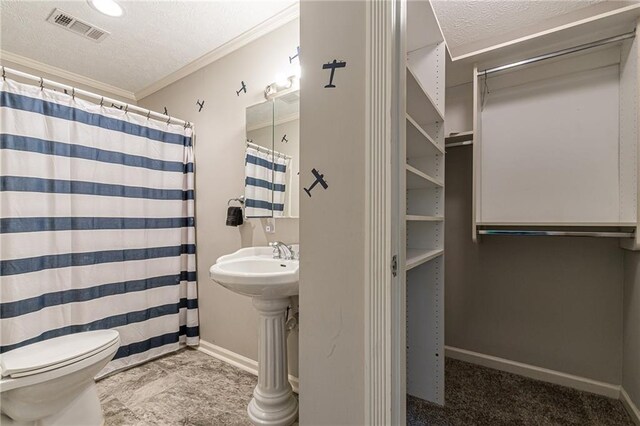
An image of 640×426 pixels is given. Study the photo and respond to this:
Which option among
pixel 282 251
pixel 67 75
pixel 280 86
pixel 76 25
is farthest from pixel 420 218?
pixel 67 75

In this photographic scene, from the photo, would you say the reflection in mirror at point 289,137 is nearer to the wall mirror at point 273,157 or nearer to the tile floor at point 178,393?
the wall mirror at point 273,157

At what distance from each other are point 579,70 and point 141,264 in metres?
3.09

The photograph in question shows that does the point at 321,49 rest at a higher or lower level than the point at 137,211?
higher

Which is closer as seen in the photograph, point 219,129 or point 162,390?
point 162,390

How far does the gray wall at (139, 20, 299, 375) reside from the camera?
192 cm

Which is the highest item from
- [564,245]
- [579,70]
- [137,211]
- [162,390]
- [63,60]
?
[63,60]

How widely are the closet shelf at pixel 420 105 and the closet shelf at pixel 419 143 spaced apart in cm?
12

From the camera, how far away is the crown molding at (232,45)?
1.80m

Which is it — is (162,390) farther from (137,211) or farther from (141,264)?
(137,211)

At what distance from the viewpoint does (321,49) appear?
0.85 metres

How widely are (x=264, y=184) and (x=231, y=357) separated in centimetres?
129

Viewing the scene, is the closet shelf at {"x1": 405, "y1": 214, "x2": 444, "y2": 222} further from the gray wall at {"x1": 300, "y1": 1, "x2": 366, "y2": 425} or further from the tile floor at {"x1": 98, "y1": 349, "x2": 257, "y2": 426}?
the tile floor at {"x1": 98, "y1": 349, "x2": 257, "y2": 426}

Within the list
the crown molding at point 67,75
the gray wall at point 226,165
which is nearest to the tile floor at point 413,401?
the gray wall at point 226,165

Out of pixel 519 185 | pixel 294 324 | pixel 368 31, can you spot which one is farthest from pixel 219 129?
pixel 519 185
